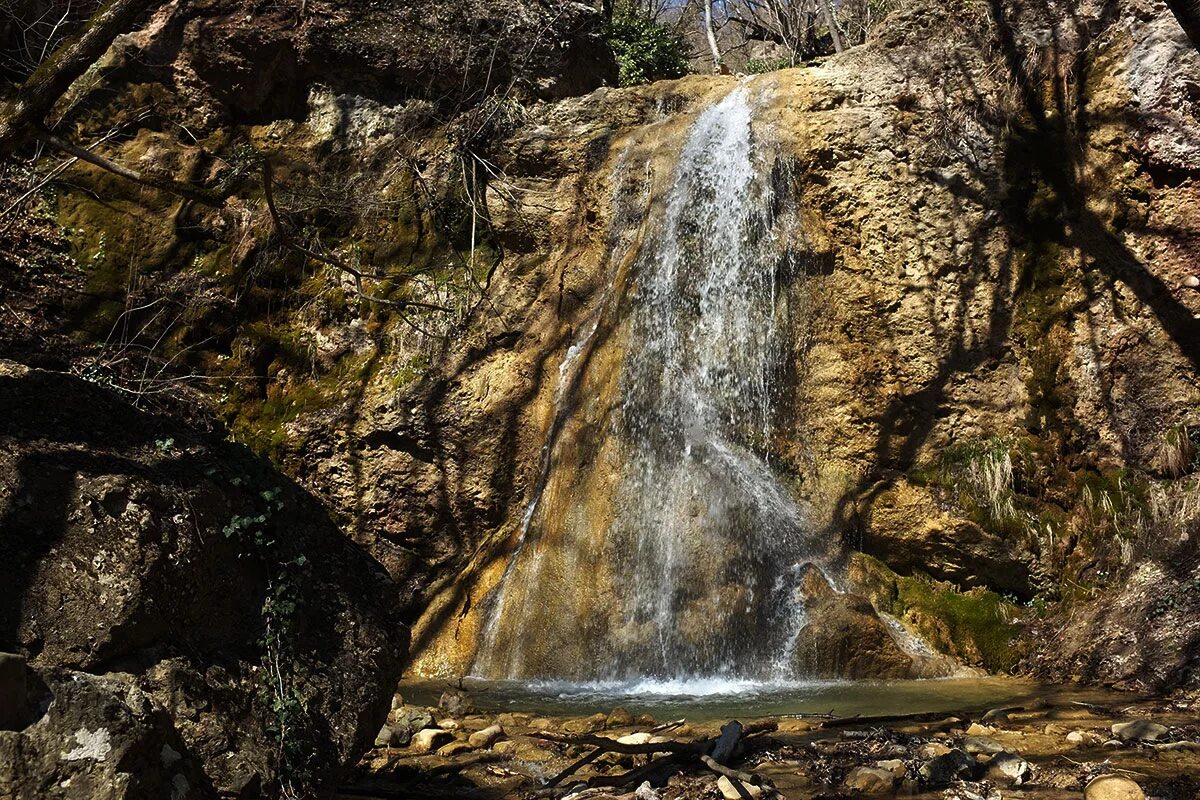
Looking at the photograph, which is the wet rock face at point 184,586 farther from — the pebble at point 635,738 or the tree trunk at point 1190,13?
the tree trunk at point 1190,13

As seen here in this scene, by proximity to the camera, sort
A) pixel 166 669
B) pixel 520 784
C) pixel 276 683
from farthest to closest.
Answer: pixel 520 784 → pixel 276 683 → pixel 166 669

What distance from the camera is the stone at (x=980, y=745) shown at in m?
4.67

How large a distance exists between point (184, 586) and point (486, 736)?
9.33 feet

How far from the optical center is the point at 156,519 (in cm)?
299

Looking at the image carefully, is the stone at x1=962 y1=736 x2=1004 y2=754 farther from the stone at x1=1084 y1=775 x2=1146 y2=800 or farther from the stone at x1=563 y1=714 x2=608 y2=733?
the stone at x1=563 y1=714 x2=608 y2=733

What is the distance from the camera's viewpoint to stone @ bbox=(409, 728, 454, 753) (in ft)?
17.6

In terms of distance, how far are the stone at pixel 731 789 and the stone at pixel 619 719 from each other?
6.05 feet

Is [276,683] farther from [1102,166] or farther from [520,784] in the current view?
[1102,166]

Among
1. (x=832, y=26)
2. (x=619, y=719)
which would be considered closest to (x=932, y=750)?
(x=619, y=719)

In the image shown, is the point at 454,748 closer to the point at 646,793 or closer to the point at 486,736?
the point at 486,736

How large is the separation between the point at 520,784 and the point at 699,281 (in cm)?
608

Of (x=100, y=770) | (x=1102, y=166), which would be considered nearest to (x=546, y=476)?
(x=1102, y=166)

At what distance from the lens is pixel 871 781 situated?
14.0 feet

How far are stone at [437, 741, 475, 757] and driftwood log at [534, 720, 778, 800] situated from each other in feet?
2.19
